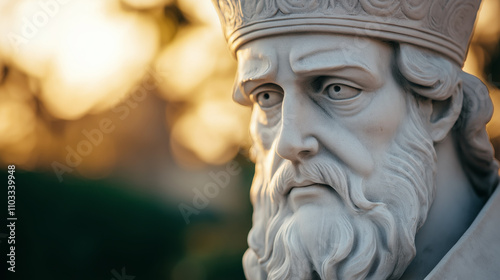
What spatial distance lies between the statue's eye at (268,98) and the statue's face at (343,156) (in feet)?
0.29

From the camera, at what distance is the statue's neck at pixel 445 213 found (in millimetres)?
3158

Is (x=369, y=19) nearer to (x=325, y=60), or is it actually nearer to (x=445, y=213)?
(x=325, y=60)

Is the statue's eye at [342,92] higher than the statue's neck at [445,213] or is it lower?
higher

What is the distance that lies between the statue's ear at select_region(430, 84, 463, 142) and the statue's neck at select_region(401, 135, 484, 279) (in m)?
0.07

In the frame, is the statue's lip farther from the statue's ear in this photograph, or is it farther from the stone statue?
the statue's ear

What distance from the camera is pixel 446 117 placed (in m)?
3.22

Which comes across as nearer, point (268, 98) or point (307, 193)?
point (307, 193)

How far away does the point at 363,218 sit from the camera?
10.0 ft

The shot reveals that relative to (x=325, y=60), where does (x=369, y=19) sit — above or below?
above

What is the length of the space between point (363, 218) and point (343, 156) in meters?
0.27

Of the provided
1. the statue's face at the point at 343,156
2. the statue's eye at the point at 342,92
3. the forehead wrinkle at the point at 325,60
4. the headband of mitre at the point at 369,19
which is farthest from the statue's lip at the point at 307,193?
the headband of mitre at the point at 369,19

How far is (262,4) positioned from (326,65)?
418 millimetres

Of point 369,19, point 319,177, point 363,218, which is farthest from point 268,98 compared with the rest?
point 363,218

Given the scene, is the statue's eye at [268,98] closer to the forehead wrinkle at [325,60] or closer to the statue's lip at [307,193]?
the forehead wrinkle at [325,60]
